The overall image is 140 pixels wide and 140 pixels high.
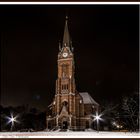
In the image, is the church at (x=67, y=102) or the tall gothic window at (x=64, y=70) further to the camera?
the tall gothic window at (x=64, y=70)

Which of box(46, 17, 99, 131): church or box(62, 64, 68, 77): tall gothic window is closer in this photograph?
box(46, 17, 99, 131): church

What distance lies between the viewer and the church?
27077mm

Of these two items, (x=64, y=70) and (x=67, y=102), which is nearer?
(x=67, y=102)

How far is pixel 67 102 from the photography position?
93.2ft

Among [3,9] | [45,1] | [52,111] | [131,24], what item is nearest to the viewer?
[45,1]

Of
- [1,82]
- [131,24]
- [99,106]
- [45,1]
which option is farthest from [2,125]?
[45,1]

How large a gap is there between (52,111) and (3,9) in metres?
22.5

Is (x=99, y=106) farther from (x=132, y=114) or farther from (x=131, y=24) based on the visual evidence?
(x=131, y=24)

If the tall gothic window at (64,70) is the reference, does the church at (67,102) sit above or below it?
below

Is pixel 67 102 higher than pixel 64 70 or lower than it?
lower

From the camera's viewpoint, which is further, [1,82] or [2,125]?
[2,125]

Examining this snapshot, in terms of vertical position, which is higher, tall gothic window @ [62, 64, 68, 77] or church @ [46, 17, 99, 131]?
tall gothic window @ [62, 64, 68, 77]

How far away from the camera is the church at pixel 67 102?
2708cm

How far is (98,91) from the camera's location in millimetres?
29641
